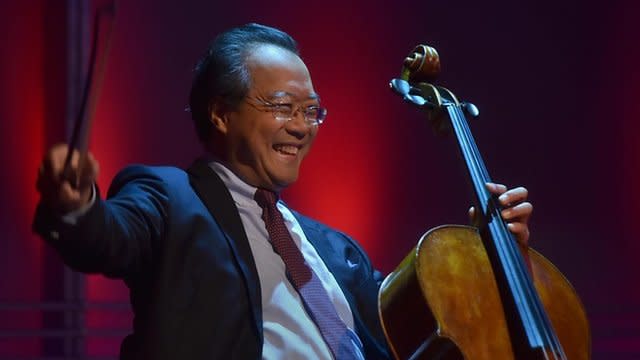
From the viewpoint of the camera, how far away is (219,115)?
5.90 feet

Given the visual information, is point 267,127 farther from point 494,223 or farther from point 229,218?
point 494,223

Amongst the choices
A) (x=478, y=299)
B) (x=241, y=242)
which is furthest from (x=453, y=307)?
(x=241, y=242)

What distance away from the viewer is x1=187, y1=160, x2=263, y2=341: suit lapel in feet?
5.25

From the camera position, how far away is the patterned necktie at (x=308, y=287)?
5.54 ft

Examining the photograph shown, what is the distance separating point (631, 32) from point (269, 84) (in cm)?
244

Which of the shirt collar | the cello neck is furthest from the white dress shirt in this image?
the cello neck

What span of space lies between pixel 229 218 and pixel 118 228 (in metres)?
0.34

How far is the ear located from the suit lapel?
0.08m

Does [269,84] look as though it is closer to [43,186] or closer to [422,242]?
[422,242]

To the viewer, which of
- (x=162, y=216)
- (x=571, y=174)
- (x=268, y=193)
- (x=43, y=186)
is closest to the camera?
(x=43, y=186)

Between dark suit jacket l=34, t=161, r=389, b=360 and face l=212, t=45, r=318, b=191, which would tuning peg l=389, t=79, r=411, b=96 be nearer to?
face l=212, t=45, r=318, b=191

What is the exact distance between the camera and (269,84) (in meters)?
1.77

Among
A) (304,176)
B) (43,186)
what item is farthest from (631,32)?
(43,186)

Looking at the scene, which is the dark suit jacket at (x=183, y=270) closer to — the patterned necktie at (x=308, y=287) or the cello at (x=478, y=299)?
the patterned necktie at (x=308, y=287)
